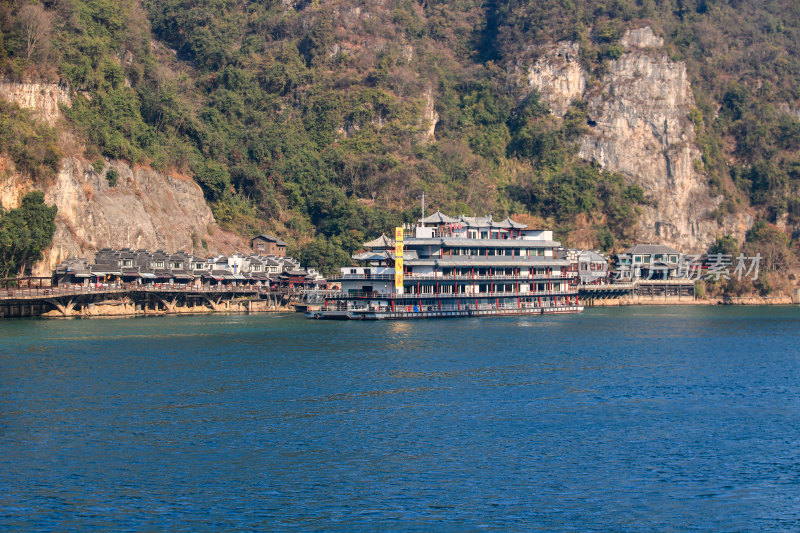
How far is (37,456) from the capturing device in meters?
30.8

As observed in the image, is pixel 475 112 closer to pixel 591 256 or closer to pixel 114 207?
pixel 591 256

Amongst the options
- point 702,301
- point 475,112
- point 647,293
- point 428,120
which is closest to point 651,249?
point 647,293

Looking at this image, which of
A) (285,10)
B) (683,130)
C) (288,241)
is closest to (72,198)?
(288,241)

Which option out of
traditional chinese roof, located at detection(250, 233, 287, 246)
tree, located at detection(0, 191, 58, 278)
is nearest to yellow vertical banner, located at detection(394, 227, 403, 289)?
traditional chinese roof, located at detection(250, 233, 287, 246)

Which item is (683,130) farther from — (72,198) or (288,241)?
(72,198)

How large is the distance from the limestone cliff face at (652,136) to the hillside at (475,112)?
34 cm

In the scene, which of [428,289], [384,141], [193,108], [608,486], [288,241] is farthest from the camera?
[384,141]

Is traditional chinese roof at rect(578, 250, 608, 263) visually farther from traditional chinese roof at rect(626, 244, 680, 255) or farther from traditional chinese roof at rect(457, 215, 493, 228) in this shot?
traditional chinese roof at rect(457, 215, 493, 228)

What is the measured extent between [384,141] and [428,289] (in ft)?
174

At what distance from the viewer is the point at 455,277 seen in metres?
85.4

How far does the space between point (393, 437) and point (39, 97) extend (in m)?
72.8

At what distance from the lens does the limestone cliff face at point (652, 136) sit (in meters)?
143

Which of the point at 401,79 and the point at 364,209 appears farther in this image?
the point at 401,79

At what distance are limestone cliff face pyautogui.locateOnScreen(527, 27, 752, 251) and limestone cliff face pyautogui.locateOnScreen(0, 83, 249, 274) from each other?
225 feet
